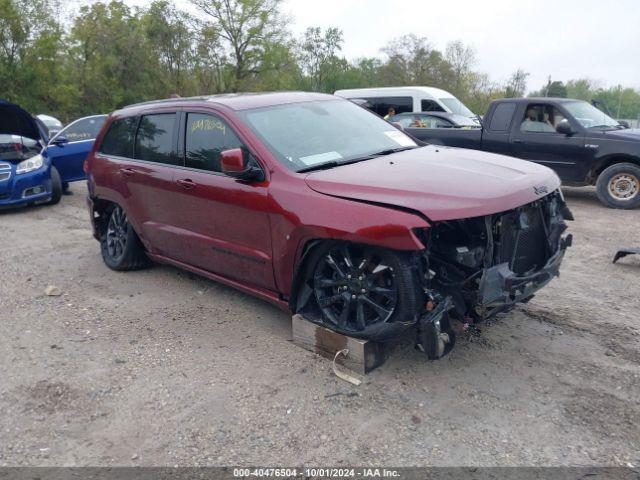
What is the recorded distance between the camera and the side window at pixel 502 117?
32.4 feet

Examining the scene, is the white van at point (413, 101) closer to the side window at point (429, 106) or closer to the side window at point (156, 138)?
the side window at point (429, 106)

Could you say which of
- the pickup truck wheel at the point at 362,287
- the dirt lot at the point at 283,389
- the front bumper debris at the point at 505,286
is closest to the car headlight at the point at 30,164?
the dirt lot at the point at 283,389

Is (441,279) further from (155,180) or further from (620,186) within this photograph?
(620,186)

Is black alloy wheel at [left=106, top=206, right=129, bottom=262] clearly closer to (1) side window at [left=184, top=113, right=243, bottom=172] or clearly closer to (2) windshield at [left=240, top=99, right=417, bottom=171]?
(1) side window at [left=184, top=113, right=243, bottom=172]

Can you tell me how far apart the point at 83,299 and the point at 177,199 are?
1399mm

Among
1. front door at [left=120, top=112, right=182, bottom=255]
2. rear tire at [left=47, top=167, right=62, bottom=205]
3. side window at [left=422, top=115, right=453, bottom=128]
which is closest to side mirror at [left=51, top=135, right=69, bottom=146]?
rear tire at [left=47, top=167, right=62, bottom=205]

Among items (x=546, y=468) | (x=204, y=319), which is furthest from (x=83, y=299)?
(x=546, y=468)

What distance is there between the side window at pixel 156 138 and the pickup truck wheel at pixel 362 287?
1961mm

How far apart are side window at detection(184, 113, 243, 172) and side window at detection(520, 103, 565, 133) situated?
6657mm

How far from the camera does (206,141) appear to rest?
4.65 meters

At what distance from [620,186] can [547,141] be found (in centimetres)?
130

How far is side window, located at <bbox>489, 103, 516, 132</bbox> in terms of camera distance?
988 cm

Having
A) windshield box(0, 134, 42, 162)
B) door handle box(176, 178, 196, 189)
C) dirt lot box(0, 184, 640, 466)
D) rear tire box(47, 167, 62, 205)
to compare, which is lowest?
dirt lot box(0, 184, 640, 466)

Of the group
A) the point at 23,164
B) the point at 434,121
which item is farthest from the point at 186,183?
the point at 434,121
